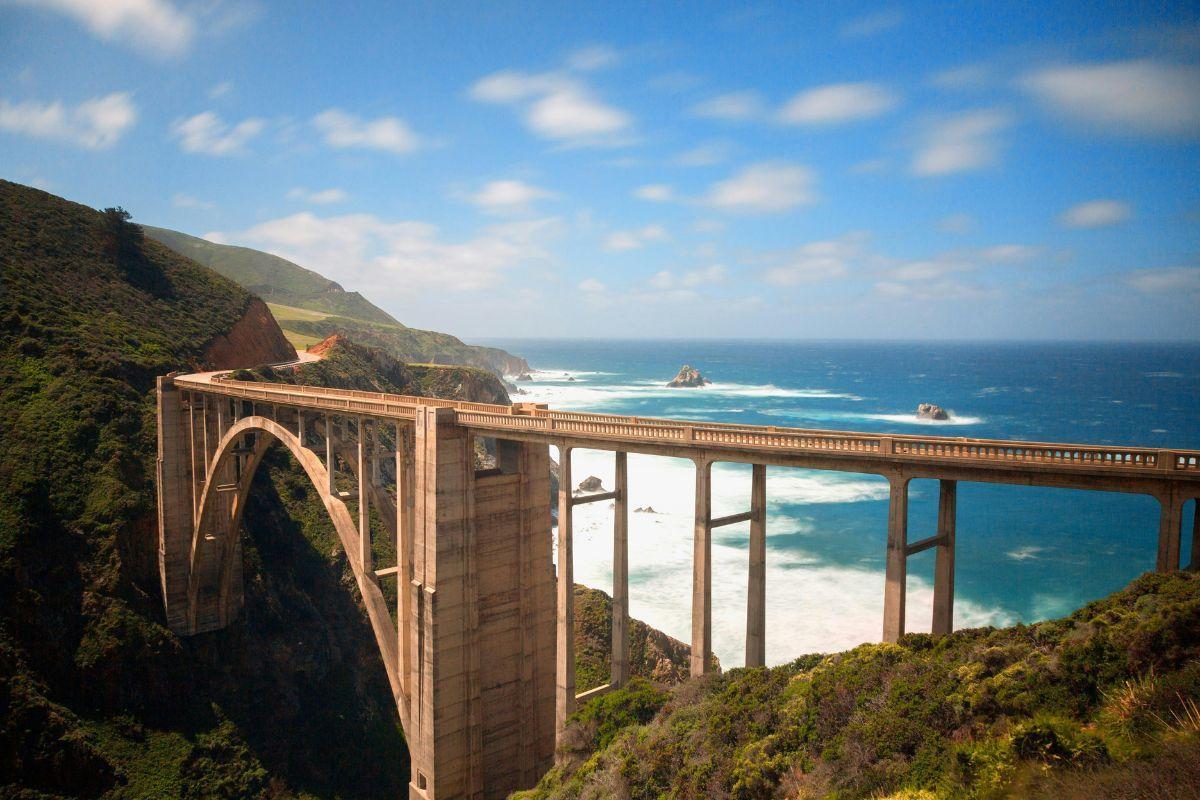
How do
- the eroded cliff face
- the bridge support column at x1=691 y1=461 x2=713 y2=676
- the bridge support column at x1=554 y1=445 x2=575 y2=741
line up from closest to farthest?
the bridge support column at x1=691 y1=461 x2=713 y2=676 → the bridge support column at x1=554 y1=445 x2=575 y2=741 → the eroded cliff face

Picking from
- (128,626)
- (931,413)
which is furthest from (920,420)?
(128,626)

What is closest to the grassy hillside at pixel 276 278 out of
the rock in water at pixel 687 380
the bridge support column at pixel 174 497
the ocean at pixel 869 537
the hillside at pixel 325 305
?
the hillside at pixel 325 305

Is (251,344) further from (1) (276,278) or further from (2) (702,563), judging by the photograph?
(1) (276,278)

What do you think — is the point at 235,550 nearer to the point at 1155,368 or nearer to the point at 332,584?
the point at 332,584

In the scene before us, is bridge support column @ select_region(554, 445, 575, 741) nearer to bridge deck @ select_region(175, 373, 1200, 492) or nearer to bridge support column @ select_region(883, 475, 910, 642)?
bridge deck @ select_region(175, 373, 1200, 492)

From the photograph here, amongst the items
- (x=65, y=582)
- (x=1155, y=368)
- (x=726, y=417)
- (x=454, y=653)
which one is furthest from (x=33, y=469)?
(x=1155, y=368)

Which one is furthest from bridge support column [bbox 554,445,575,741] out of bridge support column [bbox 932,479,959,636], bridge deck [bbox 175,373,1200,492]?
bridge support column [bbox 932,479,959,636]
